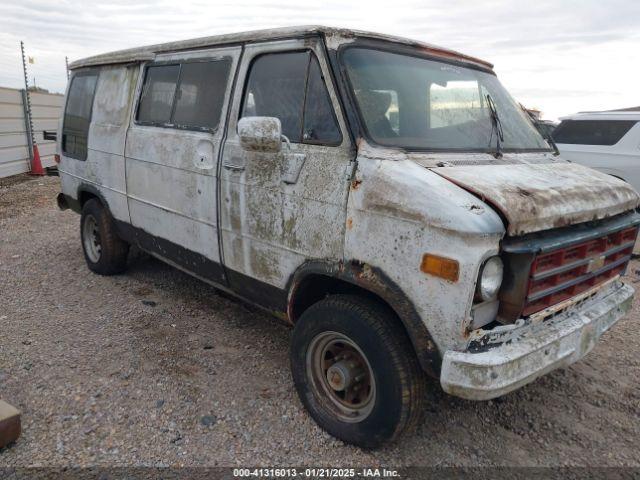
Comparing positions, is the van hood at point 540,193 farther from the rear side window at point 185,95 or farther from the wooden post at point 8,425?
the wooden post at point 8,425

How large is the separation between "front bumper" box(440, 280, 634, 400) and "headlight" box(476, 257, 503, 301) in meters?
0.22

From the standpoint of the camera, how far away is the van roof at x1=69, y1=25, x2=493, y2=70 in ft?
9.71

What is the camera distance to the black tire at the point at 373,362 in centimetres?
257

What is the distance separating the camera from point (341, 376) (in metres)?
2.85

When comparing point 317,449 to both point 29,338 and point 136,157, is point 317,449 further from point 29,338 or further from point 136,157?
point 136,157

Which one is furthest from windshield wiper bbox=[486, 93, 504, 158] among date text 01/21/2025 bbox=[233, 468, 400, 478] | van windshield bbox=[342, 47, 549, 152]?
date text 01/21/2025 bbox=[233, 468, 400, 478]

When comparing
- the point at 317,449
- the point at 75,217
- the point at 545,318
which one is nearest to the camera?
the point at 545,318

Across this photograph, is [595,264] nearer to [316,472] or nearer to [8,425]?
[316,472]

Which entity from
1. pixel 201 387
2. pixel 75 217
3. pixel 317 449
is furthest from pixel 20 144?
pixel 317 449

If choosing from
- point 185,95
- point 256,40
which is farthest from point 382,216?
point 185,95

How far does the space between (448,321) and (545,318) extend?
0.70 meters

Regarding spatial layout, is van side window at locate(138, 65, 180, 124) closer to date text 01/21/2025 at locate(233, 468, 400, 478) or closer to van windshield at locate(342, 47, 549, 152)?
van windshield at locate(342, 47, 549, 152)

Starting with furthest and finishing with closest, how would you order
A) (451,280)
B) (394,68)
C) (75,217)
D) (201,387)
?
(75,217) → (201,387) → (394,68) → (451,280)

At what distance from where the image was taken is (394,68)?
3.11 metres
